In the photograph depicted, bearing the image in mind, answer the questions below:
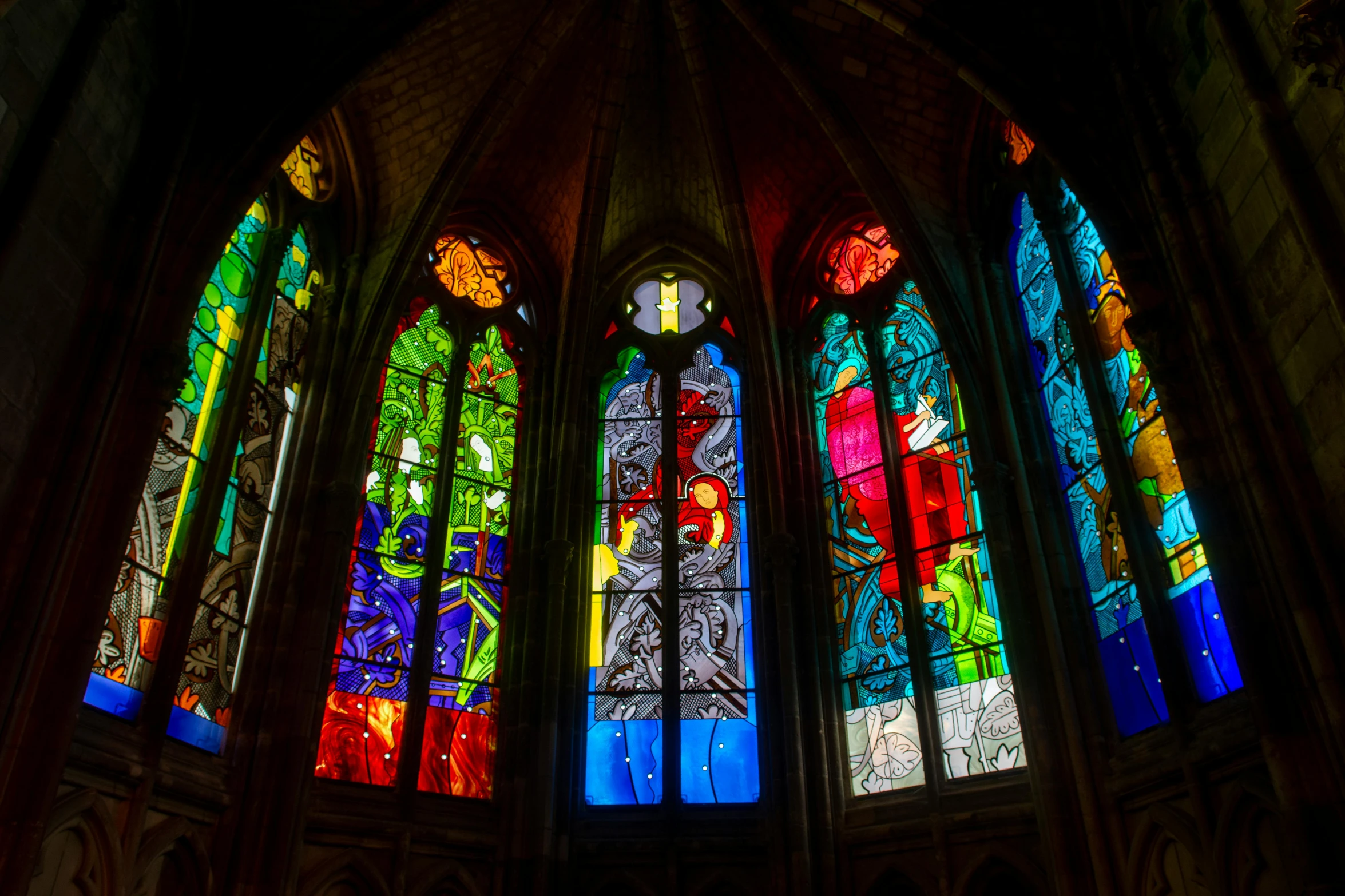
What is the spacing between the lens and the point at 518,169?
495 inches

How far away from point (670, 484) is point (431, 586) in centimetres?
260

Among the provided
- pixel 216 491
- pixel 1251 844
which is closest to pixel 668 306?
pixel 216 491

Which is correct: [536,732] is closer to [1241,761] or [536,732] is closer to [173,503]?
[173,503]

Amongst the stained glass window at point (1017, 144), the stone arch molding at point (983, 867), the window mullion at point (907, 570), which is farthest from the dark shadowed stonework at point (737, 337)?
the window mullion at point (907, 570)

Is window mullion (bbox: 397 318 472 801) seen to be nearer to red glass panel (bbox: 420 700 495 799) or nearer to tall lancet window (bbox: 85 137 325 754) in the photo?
red glass panel (bbox: 420 700 495 799)

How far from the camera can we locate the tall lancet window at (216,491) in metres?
8.12

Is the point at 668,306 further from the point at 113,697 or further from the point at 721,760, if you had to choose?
the point at 113,697

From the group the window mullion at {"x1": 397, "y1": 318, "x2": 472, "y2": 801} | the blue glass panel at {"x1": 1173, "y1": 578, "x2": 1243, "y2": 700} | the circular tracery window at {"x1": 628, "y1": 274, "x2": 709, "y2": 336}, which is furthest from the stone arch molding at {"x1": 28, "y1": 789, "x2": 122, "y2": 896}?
the circular tracery window at {"x1": 628, "y1": 274, "x2": 709, "y2": 336}

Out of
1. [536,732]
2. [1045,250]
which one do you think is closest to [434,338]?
[536,732]

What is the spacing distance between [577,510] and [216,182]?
4.40m

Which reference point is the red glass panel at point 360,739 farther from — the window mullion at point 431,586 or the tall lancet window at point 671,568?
the tall lancet window at point 671,568

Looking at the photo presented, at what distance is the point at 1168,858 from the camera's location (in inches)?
301

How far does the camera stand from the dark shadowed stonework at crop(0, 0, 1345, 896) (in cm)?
627

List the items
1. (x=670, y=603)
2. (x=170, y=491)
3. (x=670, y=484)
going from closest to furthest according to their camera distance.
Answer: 1. (x=170, y=491)
2. (x=670, y=603)
3. (x=670, y=484)
